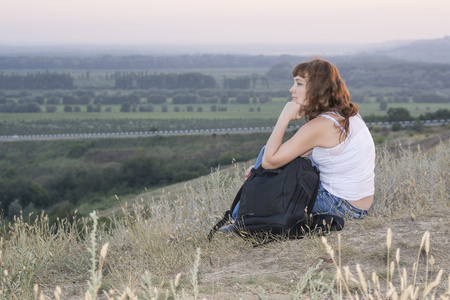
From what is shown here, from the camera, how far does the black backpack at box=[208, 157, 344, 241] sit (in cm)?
337

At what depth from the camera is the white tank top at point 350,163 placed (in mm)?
3527

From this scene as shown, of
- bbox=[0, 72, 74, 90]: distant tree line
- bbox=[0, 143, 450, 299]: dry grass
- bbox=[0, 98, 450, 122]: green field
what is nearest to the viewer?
bbox=[0, 143, 450, 299]: dry grass

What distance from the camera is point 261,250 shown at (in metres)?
3.53

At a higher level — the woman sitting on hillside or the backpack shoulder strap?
the woman sitting on hillside

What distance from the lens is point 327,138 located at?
3.46 metres

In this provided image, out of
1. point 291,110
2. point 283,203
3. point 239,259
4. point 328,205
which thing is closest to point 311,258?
point 283,203

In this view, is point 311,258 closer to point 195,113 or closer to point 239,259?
point 239,259

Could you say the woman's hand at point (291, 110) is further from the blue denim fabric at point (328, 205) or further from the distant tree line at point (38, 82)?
the distant tree line at point (38, 82)

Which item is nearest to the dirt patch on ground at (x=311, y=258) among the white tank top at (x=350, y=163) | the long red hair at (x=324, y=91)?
the white tank top at (x=350, y=163)

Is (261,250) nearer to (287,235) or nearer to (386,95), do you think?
(287,235)

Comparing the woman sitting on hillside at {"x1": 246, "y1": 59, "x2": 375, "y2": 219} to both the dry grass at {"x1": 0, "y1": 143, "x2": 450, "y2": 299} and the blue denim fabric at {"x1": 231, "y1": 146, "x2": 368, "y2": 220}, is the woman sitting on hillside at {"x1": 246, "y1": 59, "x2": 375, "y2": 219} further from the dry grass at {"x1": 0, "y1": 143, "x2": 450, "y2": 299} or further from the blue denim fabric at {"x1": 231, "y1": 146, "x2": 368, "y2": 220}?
the dry grass at {"x1": 0, "y1": 143, "x2": 450, "y2": 299}

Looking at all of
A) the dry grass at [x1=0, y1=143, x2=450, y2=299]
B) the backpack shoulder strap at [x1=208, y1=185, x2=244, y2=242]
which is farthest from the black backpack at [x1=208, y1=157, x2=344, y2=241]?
the dry grass at [x1=0, y1=143, x2=450, y2=299]

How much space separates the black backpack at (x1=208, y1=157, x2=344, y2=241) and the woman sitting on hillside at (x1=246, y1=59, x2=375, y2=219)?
4.0 inches

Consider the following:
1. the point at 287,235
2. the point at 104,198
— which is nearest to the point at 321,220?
the point at 287,235
